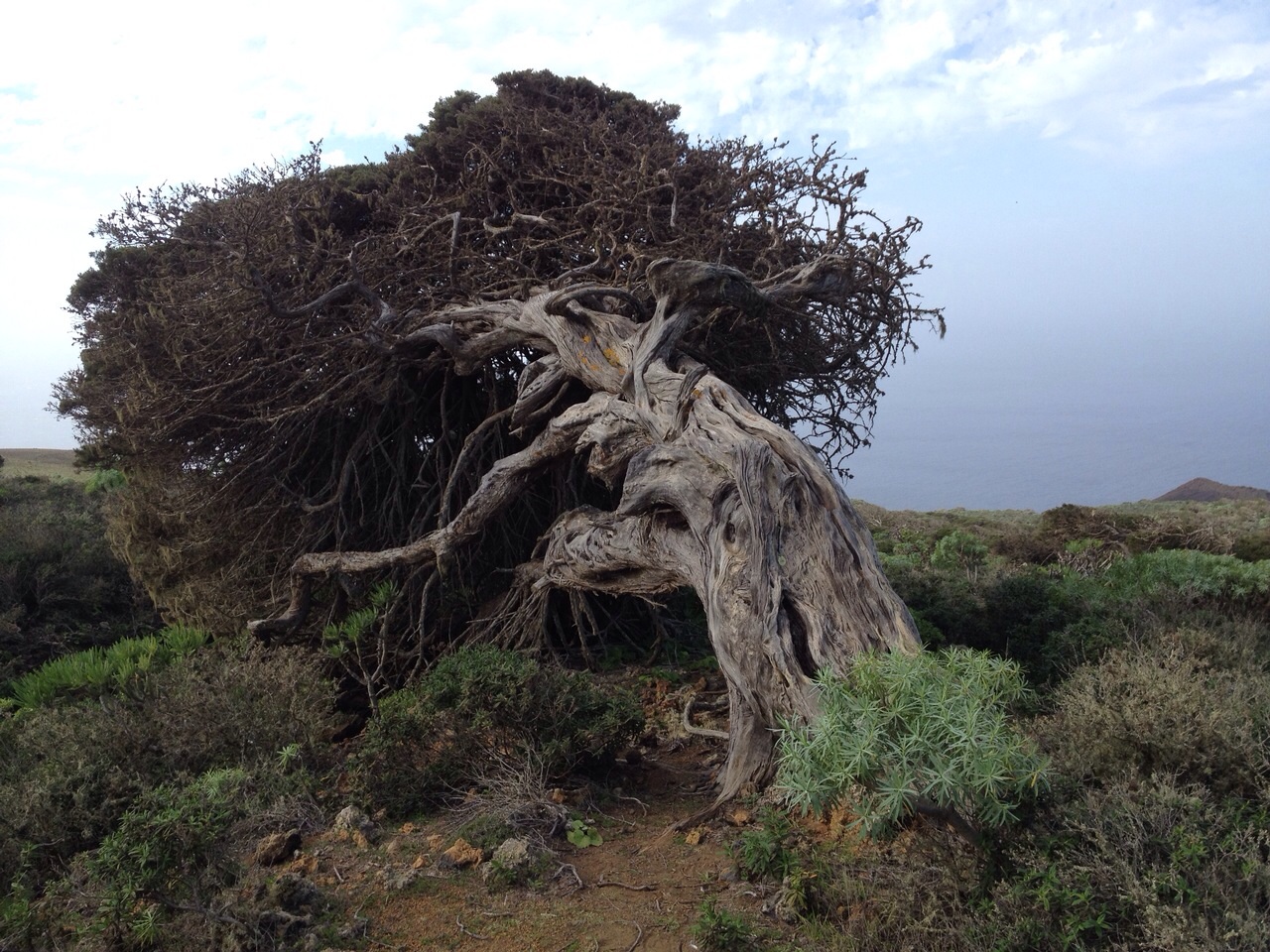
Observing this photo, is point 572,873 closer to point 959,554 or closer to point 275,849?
point 275,849

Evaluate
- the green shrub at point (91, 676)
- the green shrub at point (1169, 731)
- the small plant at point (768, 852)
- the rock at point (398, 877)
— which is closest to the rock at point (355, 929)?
the rock at point (398, 877)

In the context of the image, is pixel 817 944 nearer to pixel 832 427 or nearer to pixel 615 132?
pixel 832 427

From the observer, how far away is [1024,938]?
2891 millimetres

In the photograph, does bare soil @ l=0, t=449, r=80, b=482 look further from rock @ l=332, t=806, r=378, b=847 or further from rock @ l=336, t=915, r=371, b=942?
rock @ l=336, t=915, r=371, b=942

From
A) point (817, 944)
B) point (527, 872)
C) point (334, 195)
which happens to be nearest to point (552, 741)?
point (527, 872)

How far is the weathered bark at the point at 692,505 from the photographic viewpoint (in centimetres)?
449

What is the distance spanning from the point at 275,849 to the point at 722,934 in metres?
2.12

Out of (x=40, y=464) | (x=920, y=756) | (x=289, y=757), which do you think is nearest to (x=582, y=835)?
(x=289, y=757)

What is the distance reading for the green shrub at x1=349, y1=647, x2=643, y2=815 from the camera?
4879 millimetres

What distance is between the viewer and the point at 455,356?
764 cm

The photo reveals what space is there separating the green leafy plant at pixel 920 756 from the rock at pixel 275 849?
2.35m

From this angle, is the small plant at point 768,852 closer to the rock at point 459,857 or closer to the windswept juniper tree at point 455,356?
the rock at point 459,857

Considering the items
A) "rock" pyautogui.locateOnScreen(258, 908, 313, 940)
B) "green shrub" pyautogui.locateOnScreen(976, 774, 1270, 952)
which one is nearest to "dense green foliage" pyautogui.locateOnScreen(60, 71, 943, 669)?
"rock" pyautogui.locateOnScreen(258, 908, 313, 940)

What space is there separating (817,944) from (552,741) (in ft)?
6.28
